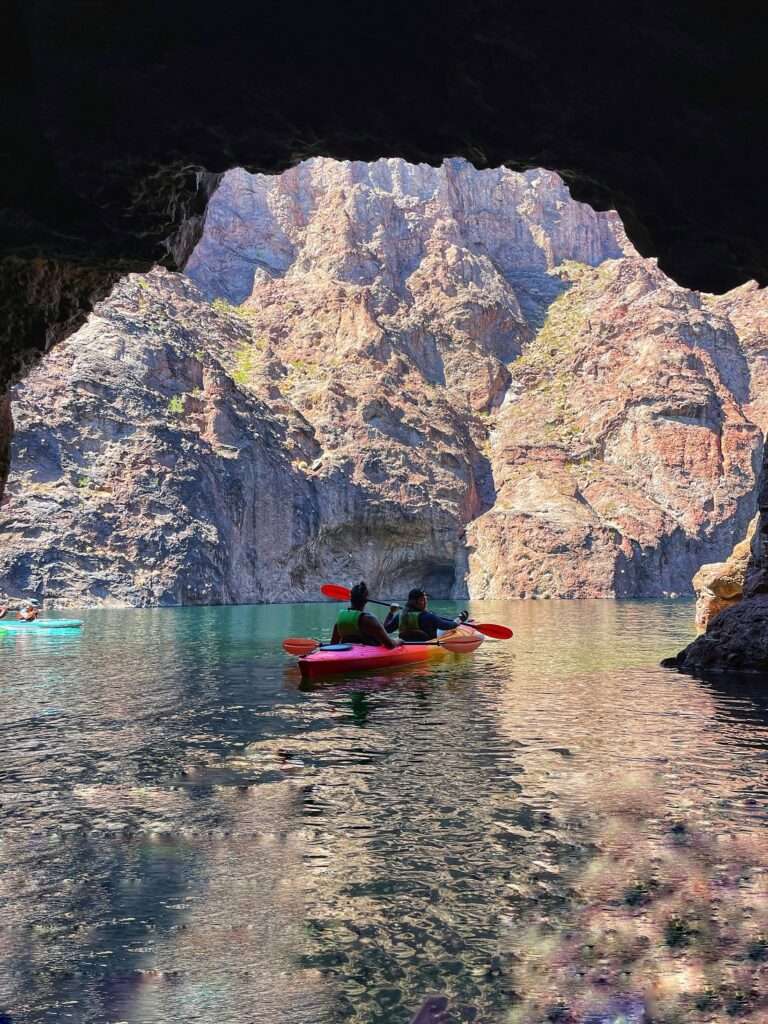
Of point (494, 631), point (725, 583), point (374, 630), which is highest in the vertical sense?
point (725, 583)

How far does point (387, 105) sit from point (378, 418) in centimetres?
10351

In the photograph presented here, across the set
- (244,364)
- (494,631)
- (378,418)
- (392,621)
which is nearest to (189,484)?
(378,418)

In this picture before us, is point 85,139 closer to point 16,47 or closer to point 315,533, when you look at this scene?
point 16,47

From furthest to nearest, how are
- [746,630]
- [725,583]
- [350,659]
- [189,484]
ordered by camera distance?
[189,484] < [725,583] < [746,630] < [350,659]

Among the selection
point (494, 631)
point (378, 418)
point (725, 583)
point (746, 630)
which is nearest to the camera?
point (746, 630)

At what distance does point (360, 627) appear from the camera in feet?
77.7

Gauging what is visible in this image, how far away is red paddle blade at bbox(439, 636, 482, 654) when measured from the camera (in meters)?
27.3

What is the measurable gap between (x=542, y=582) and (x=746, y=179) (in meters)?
94.1

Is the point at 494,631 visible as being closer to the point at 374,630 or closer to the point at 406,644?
the point at 406,644

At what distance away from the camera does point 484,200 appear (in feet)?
527

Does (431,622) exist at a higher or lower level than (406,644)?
higher

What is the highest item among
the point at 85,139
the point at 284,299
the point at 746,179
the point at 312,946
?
the point at 284,299

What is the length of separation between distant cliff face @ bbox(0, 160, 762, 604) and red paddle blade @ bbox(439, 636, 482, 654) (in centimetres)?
5955

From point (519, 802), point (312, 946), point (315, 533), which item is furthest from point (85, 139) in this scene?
point (315, 533)
